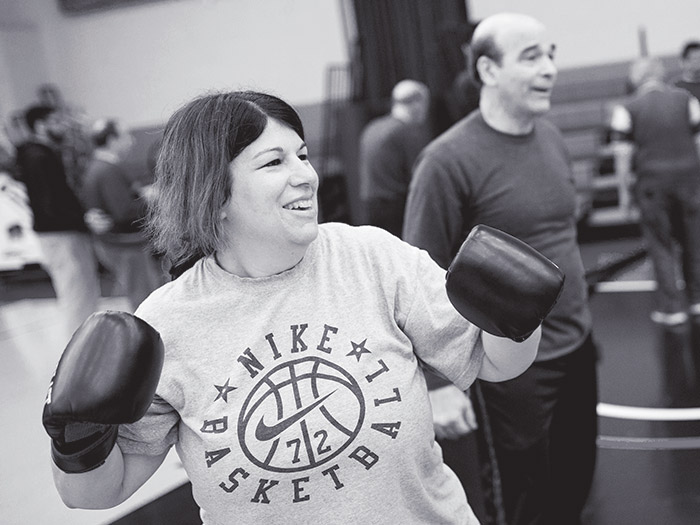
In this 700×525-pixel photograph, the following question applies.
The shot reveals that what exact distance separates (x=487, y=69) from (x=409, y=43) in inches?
270

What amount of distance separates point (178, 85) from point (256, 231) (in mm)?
9541

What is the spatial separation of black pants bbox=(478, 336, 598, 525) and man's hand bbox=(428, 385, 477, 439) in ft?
0.90

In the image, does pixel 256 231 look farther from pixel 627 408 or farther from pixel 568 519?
pixel 627 408

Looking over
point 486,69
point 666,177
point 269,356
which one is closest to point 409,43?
point 666,177

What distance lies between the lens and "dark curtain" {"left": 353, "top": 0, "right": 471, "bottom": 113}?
866cm

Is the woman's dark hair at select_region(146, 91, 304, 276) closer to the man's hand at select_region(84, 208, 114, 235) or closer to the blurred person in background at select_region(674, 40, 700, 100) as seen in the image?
the man's hand at select_region(84, 208, 114, 235)

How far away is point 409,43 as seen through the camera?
877cm

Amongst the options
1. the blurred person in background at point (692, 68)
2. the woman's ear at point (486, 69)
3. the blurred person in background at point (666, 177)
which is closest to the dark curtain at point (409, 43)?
the blurred person in background at point (692, 68)

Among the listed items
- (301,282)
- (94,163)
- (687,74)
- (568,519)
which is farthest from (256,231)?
(687,74)

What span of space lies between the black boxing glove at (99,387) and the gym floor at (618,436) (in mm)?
1850

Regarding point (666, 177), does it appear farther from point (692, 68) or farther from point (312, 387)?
point (312, 387)

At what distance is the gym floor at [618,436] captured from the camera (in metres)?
2.93

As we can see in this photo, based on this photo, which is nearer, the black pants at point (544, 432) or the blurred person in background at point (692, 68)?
the black pants at point (544, 432)

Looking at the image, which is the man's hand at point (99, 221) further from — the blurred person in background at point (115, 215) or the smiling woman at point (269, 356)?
the smiling woman at point (269, 356)
